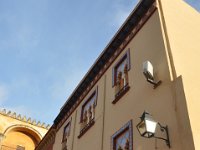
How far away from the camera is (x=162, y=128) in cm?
633

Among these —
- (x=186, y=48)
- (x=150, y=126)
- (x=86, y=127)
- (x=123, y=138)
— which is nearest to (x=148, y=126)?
(x=150, y=126)

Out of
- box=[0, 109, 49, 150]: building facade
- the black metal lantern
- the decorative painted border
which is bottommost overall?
the black metal lantern

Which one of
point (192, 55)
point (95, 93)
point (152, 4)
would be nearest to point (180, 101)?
point (192, 55)

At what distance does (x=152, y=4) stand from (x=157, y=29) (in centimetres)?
131

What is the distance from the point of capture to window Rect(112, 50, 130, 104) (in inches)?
363

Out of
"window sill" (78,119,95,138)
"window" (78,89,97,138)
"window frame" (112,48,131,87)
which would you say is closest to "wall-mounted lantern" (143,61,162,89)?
"window frame" (112,48,131,87)

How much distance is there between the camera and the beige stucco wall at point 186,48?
20.3 feet

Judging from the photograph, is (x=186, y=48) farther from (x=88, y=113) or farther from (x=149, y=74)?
(x=88, y=113)

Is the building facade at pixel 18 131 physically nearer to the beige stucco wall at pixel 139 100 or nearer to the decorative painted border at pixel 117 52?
the decorative painted border at pixel 117 52

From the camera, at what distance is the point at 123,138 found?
8266 millimetres

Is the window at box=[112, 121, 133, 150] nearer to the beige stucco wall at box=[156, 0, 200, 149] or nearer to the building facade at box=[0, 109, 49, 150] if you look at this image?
the beige stucco wall at box=[156, 0, 200, 149]

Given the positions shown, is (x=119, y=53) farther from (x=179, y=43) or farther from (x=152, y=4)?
(x=179, y=43)

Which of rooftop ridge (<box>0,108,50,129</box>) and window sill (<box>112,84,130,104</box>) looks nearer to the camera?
window sill (<box>112,84,130,104</box>)

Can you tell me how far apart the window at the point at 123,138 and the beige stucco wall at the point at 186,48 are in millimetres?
2024
